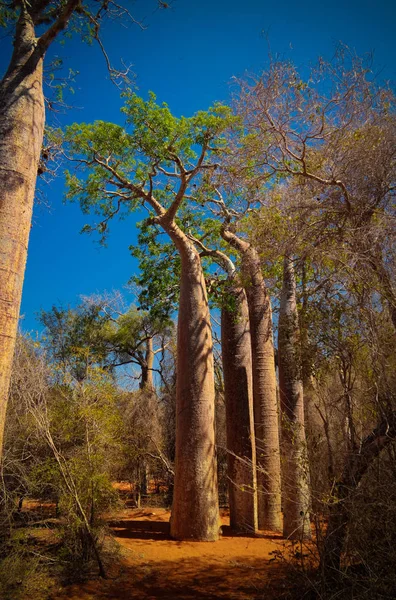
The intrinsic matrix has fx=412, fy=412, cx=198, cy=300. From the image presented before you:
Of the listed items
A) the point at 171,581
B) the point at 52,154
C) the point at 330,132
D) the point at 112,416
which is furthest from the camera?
the point at 112,416

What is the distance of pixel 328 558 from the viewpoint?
3.03m

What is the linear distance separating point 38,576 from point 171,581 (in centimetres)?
137

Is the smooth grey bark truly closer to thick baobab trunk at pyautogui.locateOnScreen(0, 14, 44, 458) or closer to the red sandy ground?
thick baobab trunk at pyautogui.locateOnScreen(0, 14, 44, 458)

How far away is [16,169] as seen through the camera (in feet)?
7.62

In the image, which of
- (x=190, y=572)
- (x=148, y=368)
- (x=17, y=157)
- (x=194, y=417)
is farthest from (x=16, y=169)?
(x=148, y=368)

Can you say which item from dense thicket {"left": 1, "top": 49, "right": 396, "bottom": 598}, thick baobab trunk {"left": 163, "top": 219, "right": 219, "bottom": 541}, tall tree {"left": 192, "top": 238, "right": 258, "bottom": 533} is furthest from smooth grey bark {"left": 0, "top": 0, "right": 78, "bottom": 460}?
tall tree {"left": 192, "top": 238, "right": 258, "bottom": 533}

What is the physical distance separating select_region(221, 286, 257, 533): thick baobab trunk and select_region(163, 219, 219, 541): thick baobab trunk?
82cm

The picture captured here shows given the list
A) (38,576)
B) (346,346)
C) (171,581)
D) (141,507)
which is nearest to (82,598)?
(38,576)

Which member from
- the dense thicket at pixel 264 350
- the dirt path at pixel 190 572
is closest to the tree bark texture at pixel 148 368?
the dense thicket at pixel 264 350

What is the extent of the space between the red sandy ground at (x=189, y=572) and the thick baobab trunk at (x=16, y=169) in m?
2.78

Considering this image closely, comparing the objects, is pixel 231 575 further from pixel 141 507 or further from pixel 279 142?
pixel 141 507

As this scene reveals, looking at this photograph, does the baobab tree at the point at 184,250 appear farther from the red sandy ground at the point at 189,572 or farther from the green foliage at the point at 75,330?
the green foliage at the point at 75,330

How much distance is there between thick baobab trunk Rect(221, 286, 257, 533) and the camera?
684cm

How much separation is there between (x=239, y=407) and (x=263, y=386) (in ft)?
1.87
